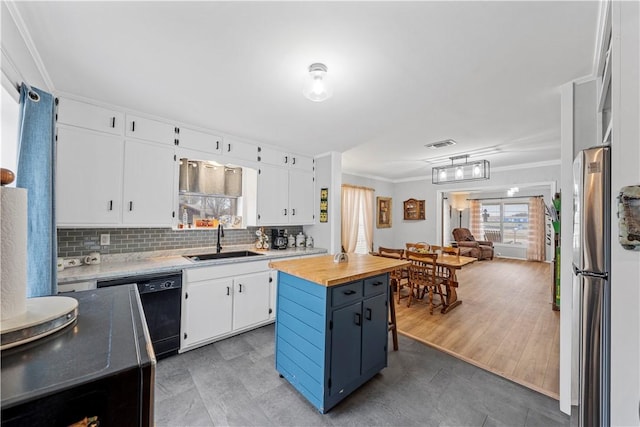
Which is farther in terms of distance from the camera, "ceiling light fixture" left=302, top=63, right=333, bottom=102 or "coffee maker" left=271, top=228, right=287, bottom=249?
"coffee maker" left=271, top=228, right=287, bottom=249

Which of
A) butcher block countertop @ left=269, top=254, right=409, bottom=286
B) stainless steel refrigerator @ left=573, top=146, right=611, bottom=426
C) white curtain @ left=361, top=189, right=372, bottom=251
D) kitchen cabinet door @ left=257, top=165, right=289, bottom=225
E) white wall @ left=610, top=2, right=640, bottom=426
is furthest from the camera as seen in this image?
white curtain @ left=361, top=189, right=372, bottom=251

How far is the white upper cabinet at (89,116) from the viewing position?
2.10 metres

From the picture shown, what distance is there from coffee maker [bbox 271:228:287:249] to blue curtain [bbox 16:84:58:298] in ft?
7.52

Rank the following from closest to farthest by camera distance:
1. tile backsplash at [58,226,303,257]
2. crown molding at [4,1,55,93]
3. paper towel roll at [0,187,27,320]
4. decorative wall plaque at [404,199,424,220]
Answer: paper towel roll at [0,187,27,320] < crown molding at [4,1,55,93] < tile backsplash at [58,226,303,257] < decorative wall plaque at [404,199,424,220]

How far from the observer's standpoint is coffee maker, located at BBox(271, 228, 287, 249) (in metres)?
3.65

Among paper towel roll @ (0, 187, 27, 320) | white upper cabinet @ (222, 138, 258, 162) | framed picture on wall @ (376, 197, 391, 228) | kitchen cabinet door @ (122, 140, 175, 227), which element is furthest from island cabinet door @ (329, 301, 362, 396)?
framed picture on wall @ (376, 197, 391, 228)

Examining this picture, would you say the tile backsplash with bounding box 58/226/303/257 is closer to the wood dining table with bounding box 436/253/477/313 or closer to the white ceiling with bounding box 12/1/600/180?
the white ceiling with bounding box 12/1/600/180

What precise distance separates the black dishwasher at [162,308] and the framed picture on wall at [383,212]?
520 centimetres

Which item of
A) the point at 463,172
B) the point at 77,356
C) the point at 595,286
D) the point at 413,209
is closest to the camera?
the point at 77,356

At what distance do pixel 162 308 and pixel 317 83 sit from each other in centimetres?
238

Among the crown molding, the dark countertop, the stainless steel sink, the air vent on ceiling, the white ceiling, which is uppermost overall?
the air vent on ceiling

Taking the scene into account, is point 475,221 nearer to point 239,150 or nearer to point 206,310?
point 239,150

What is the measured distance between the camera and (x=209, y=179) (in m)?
3.21

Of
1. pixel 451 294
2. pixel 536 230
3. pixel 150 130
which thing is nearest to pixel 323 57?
pixel 150 130
